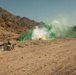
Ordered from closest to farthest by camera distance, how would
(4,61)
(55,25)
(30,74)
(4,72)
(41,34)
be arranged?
1. (30,74)
2. (4,72)
3. (4,61)
4. (41,34)
5. (55,25)

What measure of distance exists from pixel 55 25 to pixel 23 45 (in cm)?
1631

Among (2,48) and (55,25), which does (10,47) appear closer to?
(2,48)

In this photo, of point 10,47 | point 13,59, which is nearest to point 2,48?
point 10,47

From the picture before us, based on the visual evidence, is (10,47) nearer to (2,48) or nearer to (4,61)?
(2,48)

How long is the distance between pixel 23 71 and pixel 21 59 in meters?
3.38

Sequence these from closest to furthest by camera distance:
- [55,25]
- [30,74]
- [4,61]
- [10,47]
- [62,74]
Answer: [62,74] < [30,74] < [4,61] < [10,47] < [55,25]

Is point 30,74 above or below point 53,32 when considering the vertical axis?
below

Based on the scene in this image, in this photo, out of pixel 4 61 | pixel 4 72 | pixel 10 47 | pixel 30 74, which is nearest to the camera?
pixel 30 74

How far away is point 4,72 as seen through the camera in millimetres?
12930

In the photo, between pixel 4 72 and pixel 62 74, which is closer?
pixel 62 74

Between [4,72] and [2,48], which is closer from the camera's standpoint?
[4,72]

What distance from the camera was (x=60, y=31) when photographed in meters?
38.7

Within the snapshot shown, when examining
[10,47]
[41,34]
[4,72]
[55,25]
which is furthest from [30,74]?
[55,25]

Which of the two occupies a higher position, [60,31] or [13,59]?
[60,31]
